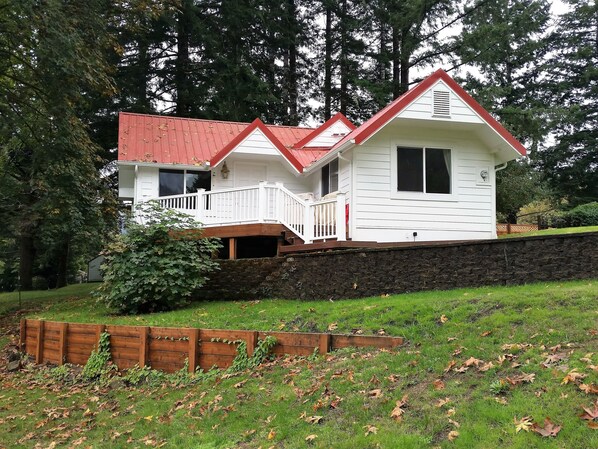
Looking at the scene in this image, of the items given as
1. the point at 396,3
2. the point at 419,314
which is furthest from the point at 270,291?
the point at 396,3

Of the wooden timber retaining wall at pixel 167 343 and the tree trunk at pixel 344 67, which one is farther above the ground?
the tree trunk at pixel 344 67

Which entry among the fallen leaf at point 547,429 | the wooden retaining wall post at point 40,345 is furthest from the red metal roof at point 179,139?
the fallen leaf at point 547,429

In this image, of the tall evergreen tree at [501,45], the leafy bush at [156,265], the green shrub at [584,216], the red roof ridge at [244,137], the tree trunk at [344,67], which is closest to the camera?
the leafy bush at [156,265]

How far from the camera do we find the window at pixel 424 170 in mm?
12773

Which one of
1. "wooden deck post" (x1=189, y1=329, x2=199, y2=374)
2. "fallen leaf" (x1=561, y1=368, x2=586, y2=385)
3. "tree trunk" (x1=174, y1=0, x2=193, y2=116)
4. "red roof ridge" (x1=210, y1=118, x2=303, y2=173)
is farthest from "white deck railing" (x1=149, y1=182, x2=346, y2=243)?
"tree trunk" (x1=174, y1=0, x2=193, y2=116)

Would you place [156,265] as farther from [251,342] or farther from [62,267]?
[62,267]

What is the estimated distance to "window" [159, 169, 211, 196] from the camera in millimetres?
15906

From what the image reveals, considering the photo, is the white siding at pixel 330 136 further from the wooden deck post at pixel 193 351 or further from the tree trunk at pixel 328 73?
the tree trunk at pixel 328 73

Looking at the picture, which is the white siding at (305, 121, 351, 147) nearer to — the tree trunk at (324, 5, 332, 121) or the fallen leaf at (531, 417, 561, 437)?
the tree trunk at (324, 5, 332, 121)

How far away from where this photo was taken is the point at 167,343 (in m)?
7.84

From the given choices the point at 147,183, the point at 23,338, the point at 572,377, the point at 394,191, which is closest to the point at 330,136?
the point at 394,191

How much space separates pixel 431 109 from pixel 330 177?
11.5 feet

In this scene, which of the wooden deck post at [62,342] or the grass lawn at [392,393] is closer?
the grass lawn at [392,393]

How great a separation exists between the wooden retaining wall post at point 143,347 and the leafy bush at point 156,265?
282 cm
